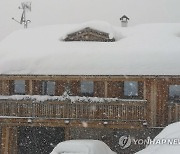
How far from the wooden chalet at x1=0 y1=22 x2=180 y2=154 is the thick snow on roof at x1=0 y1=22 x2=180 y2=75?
44 centimetres

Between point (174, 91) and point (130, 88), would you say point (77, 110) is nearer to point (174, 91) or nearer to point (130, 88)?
point (130, 88)

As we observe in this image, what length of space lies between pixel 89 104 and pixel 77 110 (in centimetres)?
80

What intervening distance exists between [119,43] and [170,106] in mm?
5491

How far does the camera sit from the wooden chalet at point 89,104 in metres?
20.5

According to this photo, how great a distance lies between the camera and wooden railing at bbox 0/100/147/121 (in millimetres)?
20484

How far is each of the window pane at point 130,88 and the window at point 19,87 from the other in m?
6.78

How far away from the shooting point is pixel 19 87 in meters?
23.6

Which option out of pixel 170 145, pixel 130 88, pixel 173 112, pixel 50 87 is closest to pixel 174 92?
pixel 173 112

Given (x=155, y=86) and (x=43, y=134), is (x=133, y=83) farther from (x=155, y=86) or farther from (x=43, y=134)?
(x=43, y=134)

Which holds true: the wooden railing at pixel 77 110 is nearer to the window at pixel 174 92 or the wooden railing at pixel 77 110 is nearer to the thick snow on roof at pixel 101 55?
the thick snow on roof at pixel 101 55

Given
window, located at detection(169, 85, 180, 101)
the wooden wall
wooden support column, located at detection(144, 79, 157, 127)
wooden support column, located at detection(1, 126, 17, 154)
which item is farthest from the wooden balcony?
window, located at detection(169, 85, 180, 101)

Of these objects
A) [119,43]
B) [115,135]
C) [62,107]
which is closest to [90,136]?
[115,135]

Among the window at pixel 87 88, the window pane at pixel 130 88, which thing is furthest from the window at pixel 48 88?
the window pane at pixel 130 88

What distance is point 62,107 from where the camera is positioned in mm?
21188
